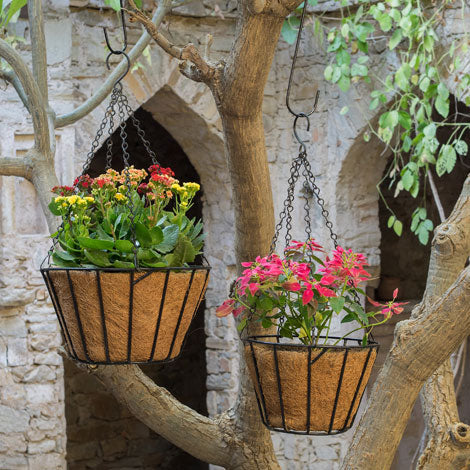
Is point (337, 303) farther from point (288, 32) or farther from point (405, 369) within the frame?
point (288, 32)

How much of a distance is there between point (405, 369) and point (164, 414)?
1.97ft

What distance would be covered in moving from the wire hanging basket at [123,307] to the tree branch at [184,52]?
10 centimetres

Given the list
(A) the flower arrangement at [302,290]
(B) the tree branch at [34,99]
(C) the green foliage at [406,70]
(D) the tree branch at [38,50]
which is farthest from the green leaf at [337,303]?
(C) the green foliage at [406,70]

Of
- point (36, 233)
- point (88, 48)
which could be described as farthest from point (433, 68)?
point (36, 233)

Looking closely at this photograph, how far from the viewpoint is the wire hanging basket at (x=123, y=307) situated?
141 centimetres

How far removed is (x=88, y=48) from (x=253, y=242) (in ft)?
8.11

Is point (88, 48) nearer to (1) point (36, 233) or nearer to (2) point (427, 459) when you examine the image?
(1) point (36, 233)

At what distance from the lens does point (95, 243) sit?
4.58 ft

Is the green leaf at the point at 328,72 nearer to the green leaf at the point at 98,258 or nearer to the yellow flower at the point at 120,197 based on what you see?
the yellow flower at the point at 120,197

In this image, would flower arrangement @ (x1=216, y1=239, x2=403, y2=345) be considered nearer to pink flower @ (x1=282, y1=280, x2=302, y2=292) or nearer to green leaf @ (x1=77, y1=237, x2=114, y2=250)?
pink flower @ (x1=282, y1=280, x2=302, y2=292)

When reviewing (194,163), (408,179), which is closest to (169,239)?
(408,179)

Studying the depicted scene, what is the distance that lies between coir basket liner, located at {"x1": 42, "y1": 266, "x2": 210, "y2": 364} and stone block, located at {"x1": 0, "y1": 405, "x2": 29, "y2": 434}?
231 centimetres

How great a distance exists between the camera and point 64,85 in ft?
12.1

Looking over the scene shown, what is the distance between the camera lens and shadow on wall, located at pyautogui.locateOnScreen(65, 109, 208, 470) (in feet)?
18.1
